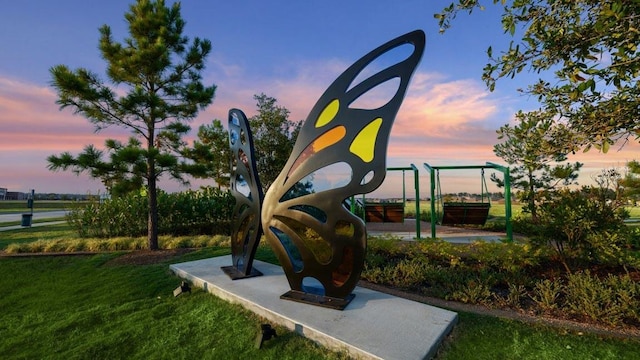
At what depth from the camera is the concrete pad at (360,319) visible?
277cm

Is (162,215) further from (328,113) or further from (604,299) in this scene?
(604,299)

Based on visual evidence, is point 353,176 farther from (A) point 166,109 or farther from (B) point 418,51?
(A) point 166,109

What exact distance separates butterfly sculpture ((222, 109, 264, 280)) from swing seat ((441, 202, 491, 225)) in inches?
267

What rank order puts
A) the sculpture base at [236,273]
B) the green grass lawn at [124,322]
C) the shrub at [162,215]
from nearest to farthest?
1. the green grass lawn at [124,322]
2. the sculpture base at [236,273]
3. the shrub at [162,215]

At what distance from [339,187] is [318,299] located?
1.37m

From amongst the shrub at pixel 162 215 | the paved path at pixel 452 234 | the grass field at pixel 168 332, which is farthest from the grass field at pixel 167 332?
the shrub at pixel 162 215

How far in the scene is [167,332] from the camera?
11.5 feet

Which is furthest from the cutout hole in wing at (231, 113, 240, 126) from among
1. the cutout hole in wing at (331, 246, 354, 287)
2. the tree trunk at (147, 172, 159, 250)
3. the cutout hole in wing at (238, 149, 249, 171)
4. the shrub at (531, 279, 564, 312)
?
the shrub at (531, 279, 564, 312)

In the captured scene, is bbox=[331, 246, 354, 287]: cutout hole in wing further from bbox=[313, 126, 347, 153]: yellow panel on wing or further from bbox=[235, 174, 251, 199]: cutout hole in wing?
bbox=[235, 174, 251, 199]: cutout hole in wing

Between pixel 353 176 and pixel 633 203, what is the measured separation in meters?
4.07

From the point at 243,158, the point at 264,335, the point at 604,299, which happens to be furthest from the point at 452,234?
the point at 264,335

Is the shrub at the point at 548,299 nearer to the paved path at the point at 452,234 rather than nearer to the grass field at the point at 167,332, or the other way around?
the grass field at the point at 167,332

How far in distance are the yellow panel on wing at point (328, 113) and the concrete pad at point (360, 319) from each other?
2.14 meters

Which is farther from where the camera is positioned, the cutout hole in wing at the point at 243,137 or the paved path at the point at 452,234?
the paved path at the point at 452,234
